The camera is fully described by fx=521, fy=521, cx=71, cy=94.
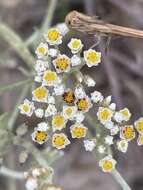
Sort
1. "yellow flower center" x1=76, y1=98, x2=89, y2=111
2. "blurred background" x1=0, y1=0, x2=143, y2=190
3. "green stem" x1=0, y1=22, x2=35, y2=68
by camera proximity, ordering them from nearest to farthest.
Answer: "yellow flower center" x1=76, y1=98, x2=89, y2=111 < "green stem" x1=0, y1=22, x2=35, y2=68 < "blurred background" x1=0, y1=0, x2=143, y2=190

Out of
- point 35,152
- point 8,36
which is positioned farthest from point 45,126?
point 8,36

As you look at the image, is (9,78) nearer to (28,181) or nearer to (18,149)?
(18,149)

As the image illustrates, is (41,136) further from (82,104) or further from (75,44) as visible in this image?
(75,44)

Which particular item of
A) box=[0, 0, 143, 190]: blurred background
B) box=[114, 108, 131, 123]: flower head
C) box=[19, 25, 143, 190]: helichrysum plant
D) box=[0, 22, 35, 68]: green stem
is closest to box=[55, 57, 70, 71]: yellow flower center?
box=[19, 25, 143, 190]: helichrysum plant

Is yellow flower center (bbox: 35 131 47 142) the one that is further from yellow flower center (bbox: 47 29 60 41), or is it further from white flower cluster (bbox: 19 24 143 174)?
yellow flower center (bbox: 47 29 60 41)

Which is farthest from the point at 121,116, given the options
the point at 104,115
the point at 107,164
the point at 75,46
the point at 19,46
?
the point at 19,46

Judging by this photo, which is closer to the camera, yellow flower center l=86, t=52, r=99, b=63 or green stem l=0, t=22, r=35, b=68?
yellow flower center l=86, t=52, r=99, b=63
